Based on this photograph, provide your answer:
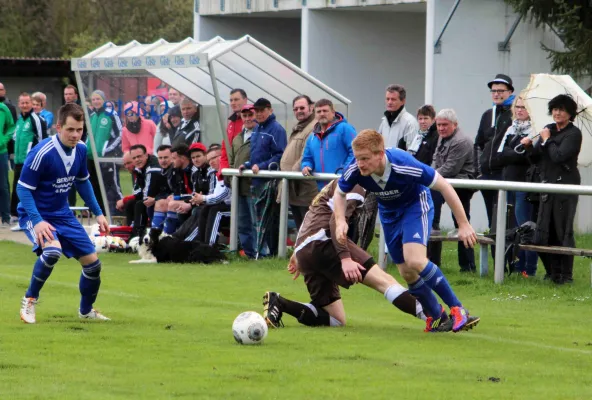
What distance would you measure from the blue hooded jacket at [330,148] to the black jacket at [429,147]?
836 mm

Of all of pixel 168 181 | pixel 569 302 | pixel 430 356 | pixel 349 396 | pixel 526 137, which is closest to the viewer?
pixel 349 396

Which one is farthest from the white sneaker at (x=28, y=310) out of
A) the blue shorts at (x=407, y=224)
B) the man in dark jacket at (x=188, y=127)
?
the man in dark jacket at (x=188, y=127)

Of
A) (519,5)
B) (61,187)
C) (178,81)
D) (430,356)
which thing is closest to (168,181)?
(178,81)

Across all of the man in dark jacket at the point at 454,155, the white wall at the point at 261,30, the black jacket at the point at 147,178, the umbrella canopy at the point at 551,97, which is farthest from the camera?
the white wall at the point at 261,30

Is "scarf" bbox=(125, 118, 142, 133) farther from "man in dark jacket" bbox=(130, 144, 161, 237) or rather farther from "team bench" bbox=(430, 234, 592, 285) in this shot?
"team bench" bbox=(430, 234, 592, 285)

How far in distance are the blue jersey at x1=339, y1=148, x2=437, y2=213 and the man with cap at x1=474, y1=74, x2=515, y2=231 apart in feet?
14.1

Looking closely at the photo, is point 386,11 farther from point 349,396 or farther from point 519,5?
point 349,396

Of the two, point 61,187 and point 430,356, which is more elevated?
point 61,187

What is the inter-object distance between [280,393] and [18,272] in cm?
832

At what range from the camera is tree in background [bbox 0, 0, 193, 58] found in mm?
51438

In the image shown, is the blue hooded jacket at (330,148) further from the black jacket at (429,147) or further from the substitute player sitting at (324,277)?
the substitute player sitting at (324,277)

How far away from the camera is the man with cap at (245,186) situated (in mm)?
16000

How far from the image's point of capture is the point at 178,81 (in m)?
19.5

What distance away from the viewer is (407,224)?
9.23m
